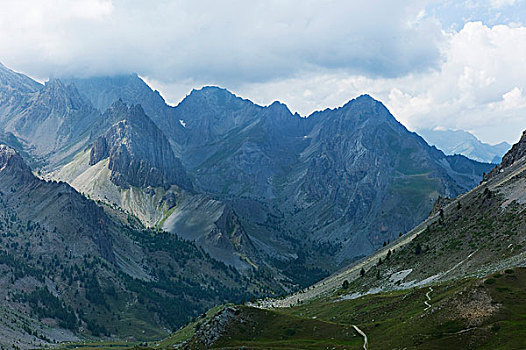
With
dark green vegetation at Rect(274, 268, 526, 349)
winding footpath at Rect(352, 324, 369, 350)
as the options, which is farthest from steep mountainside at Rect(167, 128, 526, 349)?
dark green vegetation at Rect(274, 268, 526, 349)

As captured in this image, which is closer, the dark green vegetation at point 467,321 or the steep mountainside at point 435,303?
the dark green vegetation at point 467,321

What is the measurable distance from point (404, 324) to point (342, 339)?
42.5 feet

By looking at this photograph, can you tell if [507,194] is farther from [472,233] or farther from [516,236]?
[516,236]

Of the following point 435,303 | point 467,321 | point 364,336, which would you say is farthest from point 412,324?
point 364,336

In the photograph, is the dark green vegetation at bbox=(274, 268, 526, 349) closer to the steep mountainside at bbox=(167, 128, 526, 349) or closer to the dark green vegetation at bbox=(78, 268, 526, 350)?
the dark green vegetation at bbox=(78, 268, 526, 350)

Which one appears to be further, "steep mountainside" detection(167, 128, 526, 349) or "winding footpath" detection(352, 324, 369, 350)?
"winding footpath" detection(352, 324, 369, 350)

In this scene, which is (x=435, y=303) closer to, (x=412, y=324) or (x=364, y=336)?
(x=412, y=324)

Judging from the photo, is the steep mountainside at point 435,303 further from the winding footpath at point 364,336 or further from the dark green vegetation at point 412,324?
the dark green vegetation at point 412,324

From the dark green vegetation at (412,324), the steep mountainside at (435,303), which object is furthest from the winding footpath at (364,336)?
the dark green vegetation at (412,324)

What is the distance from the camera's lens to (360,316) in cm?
10881

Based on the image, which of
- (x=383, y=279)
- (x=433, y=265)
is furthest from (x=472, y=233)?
(x=383, y=279)

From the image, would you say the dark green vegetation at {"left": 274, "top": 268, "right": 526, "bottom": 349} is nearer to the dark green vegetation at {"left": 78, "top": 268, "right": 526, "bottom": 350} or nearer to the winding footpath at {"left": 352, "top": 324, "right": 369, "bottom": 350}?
the dark green vegetation at {"left": 78, "top": 268, "right": 526, "bottom": 350}

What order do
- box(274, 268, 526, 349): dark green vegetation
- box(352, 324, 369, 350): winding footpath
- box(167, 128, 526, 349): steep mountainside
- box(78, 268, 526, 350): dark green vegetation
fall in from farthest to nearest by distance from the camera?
box(352, 324, 369, 350): winding footpath, box(167, 128, 526, 349): steep mountainside, box(78, 268, 526, 350): dark green vegetation, box(274, 268, 526, 349): dark green vegetation

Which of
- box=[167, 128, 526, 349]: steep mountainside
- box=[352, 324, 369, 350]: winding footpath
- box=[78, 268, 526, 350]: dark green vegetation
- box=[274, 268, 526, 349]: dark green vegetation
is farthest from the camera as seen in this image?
box=[352, 324, 369, 350]: winding footpath
